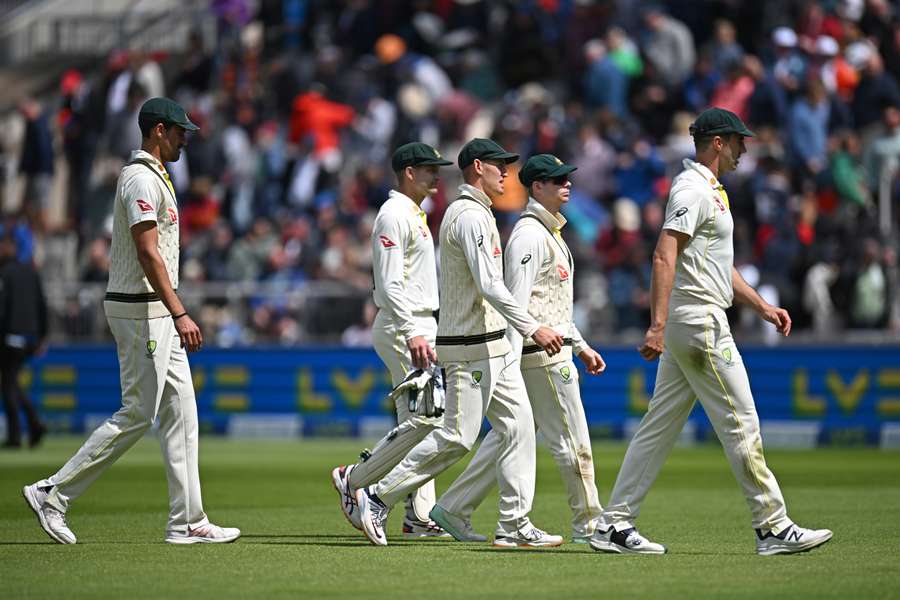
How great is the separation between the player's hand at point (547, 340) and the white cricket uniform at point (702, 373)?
720mm

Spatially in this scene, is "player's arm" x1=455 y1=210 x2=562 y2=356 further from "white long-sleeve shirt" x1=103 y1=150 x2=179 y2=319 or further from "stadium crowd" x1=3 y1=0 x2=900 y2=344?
"stadium crowd" x1=3 y1=0 x2=900 y2=344

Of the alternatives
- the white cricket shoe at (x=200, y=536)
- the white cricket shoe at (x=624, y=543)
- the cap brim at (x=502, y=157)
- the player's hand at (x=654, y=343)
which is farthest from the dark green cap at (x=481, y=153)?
the white cricket shoe at (x=200, y=536)

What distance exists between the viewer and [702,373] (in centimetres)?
1048

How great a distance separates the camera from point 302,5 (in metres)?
33.2

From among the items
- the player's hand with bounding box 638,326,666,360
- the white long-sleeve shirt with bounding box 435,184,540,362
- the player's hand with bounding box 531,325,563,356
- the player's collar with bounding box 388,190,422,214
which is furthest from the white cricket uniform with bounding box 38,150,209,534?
the player's hand with bounding box 638,326,666,360

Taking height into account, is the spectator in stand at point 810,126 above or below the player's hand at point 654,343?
above

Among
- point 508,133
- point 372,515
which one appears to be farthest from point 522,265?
point 508,133

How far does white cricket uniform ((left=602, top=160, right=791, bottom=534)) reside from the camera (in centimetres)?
1042

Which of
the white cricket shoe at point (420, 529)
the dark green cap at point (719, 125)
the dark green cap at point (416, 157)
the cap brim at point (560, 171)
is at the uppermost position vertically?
the dark green cap at point (719, 125)

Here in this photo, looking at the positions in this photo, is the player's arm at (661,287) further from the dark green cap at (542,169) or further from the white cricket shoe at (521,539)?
the white cricket shoe at (521,539)

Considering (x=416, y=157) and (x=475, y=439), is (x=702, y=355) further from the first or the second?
(x=416, y=157)

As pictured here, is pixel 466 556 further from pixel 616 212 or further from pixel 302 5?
pixel 302 5

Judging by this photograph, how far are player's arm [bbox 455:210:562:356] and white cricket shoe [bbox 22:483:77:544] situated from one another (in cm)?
319

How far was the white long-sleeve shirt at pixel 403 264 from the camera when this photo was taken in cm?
1150
